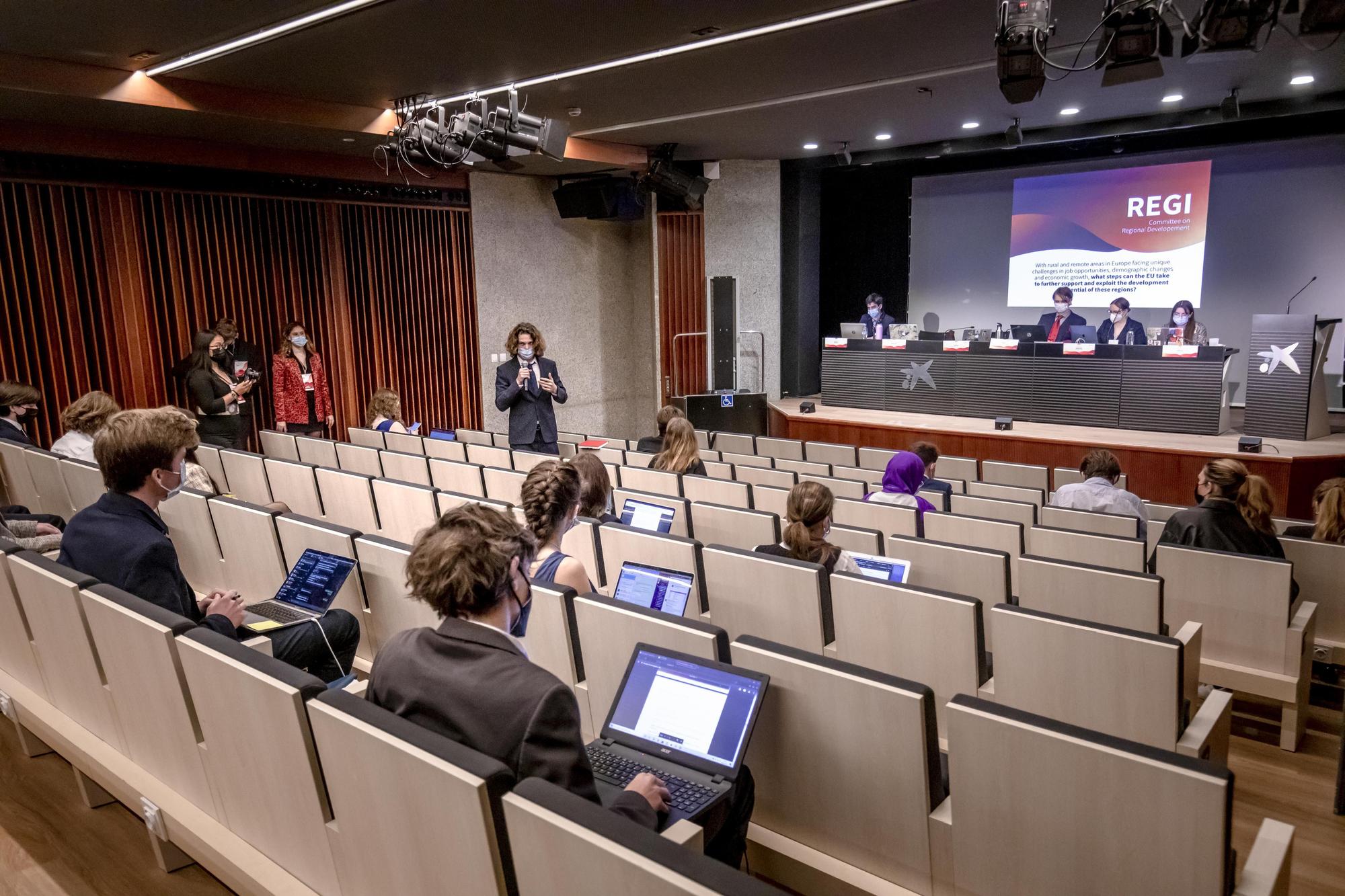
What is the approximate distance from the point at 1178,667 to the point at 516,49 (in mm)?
5214

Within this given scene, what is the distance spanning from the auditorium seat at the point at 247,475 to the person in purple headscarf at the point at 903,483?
3.49m

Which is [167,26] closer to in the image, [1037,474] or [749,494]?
[749,494]

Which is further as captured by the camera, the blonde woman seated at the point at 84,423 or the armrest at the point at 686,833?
the blonde woman seated at the point at 84,423

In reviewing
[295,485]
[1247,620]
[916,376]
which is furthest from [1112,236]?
[295,485]

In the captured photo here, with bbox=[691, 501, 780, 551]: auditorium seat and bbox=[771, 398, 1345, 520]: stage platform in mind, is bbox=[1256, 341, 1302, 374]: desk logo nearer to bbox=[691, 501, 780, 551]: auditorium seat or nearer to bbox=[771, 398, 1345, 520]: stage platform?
bbox=[771, 398, 1345, 520]: stage platform

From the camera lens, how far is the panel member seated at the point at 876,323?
1003 cm

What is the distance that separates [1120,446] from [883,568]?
5.55 meters

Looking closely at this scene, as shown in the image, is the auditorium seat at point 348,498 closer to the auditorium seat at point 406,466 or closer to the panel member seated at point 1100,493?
the auditorium seat at point 406,466

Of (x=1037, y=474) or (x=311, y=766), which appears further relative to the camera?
(x=1037, y=474)

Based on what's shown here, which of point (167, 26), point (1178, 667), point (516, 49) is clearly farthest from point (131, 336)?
point (1178, 667)

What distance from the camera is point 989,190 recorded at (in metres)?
10.7

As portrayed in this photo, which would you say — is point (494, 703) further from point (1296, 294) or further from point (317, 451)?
point (1296, 294)

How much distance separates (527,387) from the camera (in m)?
6.70

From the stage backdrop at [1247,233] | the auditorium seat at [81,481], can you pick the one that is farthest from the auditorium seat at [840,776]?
the stage backdrop at [1247,233]
